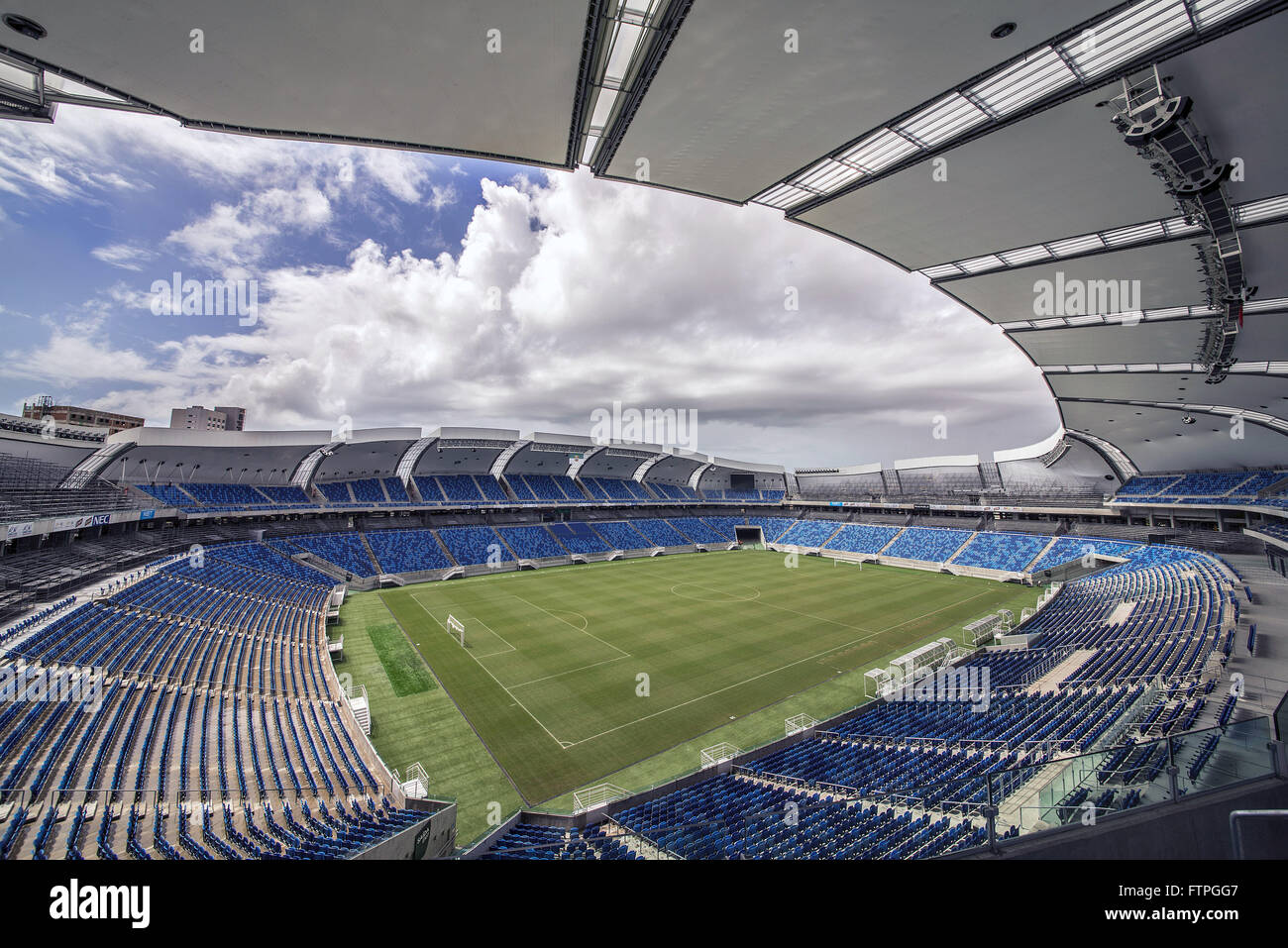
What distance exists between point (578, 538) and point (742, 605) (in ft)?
77.6

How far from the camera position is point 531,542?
161ft

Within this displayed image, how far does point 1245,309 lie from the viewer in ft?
48.0

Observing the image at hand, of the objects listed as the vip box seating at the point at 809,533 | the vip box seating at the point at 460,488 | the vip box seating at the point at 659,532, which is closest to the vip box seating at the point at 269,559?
the vip box seating at the point at 460,488

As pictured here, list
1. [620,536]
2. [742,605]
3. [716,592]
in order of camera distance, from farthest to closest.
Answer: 1. [620,536]
2. [716,592]
3. [742,605]

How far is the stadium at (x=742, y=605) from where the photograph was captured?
6934 millimetres

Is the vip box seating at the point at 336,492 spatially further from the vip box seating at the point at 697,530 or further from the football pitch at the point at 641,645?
the vip box seating at the point at 697,530

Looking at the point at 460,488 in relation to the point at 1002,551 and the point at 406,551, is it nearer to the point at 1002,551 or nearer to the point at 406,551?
the point at 406,551

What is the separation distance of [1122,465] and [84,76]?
60.0 meters

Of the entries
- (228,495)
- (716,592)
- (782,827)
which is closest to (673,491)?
(716,592)

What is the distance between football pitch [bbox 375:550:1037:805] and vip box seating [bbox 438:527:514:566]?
315 cm

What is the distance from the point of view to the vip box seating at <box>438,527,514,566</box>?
4396cm

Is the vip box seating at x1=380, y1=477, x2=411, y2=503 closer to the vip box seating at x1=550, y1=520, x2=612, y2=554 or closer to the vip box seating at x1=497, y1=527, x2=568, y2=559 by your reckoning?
the vip box seating at x1=497, y1=527, x2=568, y2=559
